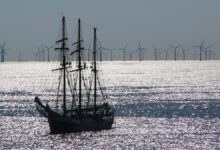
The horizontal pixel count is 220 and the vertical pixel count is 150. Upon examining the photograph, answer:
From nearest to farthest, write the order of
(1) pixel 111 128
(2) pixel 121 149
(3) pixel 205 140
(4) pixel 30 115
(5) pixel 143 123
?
(2) pixel 121 149, (3) pixel 205 140, (1) pixel 111 128, (5) pixel 143 123, (4) pixel 30 115

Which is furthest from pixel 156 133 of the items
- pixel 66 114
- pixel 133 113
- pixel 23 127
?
pixel 133 113

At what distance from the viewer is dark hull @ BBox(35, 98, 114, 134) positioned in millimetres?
135750

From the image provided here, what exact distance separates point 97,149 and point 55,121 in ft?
67.4

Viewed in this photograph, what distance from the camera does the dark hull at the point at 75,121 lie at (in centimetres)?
13575

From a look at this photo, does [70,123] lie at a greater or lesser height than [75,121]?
lesser

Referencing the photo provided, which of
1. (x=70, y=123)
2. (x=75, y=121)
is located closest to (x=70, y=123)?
(x=70, y=123)

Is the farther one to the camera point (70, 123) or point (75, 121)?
point (75, 121)

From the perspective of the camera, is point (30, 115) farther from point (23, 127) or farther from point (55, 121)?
point (55, 121)

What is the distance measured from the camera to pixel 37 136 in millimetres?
136625

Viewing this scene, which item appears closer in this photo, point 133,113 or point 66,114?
point 66,114

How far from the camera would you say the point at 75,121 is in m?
137

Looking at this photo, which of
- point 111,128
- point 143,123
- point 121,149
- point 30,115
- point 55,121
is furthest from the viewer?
point 30,115

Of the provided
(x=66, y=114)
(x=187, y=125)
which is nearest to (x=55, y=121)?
(x=66, y=114)

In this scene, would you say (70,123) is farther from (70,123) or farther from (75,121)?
(75,121)
